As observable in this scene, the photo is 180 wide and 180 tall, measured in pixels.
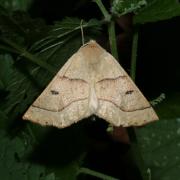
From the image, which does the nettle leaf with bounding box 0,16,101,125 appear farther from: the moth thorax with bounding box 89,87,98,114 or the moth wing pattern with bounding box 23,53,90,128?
the moth thorax with bounding box 89,87,98,114

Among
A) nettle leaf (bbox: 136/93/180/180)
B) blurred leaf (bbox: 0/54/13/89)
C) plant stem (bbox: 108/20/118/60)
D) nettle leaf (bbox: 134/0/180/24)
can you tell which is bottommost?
nettle leaf (bbox: 136/93/180/180)

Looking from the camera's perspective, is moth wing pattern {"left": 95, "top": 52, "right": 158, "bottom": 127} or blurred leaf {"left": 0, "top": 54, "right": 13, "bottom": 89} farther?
blurred leaf {"left": 0, "top": 54, "right": 13, "bottom": 89}

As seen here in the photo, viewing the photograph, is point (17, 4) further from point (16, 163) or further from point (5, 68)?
point (16, 163)

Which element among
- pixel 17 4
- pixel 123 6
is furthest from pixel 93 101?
pixel 17 4

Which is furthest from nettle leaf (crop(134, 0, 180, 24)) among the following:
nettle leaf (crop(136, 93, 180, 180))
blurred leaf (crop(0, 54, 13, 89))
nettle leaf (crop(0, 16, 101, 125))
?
blurred leaf (crop(0, 54, 13, 89))

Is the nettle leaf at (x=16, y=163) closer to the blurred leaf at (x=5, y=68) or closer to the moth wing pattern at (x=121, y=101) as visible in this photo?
the blurred leaf at (x=5, y=68)

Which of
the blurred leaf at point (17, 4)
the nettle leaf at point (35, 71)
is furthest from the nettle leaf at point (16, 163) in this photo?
the blurred leaf at point (17, 4)

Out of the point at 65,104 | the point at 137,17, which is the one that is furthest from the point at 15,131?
the point at 137,17

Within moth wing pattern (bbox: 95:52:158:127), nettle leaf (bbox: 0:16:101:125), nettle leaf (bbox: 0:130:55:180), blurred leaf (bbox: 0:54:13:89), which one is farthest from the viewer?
blurred leaf (bbox: 0:54:13:89)
